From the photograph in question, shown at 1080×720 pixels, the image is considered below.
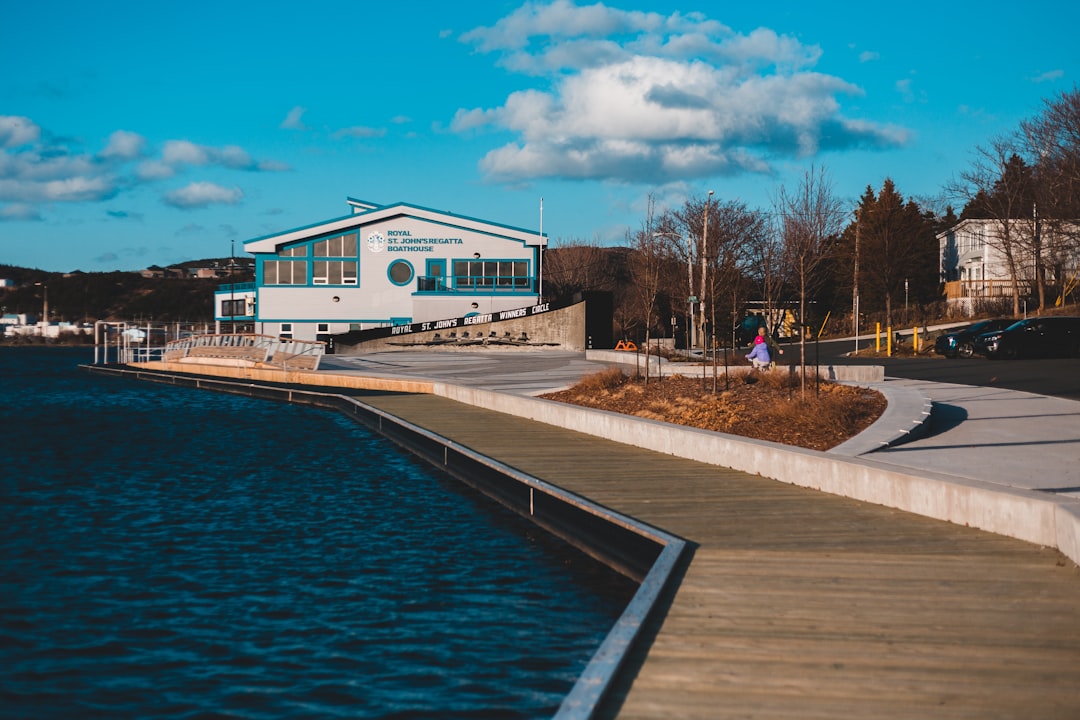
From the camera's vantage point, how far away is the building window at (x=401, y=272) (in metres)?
64.8

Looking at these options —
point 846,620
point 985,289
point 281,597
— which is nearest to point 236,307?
point 985,289

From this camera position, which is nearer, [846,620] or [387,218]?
[846,620]

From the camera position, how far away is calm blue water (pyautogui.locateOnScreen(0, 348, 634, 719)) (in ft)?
22.5

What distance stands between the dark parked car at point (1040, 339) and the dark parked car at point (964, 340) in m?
1.48

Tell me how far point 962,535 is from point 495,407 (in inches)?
605

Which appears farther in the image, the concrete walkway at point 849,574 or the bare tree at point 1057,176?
the bare tree at point 1057,176

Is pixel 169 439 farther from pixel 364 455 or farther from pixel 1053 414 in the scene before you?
pixel 1053 414

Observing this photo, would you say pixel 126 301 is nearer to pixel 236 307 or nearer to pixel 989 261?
pixel 236 307

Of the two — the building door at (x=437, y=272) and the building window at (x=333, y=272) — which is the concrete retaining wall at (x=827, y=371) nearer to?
the building door at (x=437, y=272)

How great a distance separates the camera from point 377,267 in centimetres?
6475

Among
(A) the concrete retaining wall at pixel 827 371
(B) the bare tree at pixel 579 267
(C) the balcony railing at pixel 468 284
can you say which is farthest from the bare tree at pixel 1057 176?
(B) the bare tree at pixel 579 267

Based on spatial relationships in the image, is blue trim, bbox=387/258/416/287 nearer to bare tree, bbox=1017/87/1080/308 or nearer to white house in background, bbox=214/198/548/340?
white house in background, bbox=214/198/548/340

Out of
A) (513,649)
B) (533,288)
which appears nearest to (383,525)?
(513,649)

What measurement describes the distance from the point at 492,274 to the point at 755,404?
4859 centimetres
